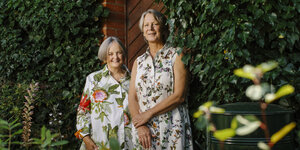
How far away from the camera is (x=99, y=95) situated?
3.02 meters

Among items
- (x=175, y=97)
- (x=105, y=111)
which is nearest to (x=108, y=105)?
(x=105, y=111)

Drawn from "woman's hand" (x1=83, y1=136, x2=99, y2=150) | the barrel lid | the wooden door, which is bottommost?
"woman's hand" (x1=83, y1=136, x2=99, y2=150)

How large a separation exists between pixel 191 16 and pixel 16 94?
3266 mm

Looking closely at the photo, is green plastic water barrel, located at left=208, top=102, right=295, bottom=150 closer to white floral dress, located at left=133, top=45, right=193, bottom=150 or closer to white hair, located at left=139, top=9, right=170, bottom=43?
white floral dress, located at left=133, top=45, right=193, bottom=150

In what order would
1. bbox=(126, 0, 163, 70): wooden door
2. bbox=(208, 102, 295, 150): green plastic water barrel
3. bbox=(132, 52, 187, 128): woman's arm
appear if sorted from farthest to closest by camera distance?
bbox=(126, 0, 163, 70): wooden door → bbox=(132, 52, 187, 128): woman's arm → bbox=(208, 102, 295, 150): green plastic water barrel

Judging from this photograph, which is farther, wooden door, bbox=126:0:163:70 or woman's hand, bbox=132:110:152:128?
wooden door, bbox=126:0:163:70

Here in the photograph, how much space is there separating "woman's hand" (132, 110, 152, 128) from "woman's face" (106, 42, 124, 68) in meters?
0.63

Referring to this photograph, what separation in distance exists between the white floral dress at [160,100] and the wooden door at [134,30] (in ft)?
5.29

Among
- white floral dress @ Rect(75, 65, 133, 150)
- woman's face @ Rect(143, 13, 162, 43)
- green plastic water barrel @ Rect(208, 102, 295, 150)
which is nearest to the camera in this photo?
green plastic water barrel @ Rect(208, 102, 295, 150)

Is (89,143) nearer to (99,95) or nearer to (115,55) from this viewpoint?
(99,95)

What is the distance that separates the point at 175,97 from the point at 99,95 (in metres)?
0.90

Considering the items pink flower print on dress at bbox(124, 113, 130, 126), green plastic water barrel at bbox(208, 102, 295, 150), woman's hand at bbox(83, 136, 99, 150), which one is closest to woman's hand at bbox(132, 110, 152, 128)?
pink flower print on dress at bbox(124, 113, 130, 126)

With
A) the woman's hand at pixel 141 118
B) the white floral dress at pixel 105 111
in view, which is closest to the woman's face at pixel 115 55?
the white floral dress at pixel 105 111

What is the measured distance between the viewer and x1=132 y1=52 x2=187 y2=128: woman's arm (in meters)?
2.45
